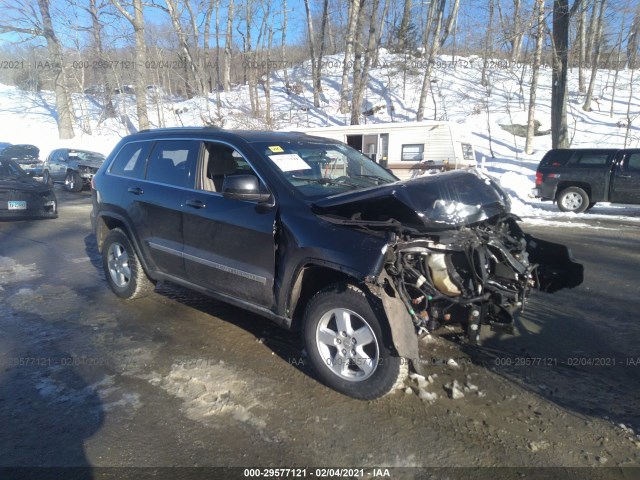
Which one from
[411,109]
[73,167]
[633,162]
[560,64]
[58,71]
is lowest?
[73,167]

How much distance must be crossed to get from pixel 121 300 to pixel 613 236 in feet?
28.9

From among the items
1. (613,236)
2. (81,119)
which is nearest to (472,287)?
(613,236)

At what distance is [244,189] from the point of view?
349cm

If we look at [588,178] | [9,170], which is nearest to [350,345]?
[9,170]

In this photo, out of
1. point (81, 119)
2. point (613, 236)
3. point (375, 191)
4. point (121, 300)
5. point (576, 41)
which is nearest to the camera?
point (375, 191)

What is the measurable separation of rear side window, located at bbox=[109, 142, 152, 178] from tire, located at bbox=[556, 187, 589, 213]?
1173 cm

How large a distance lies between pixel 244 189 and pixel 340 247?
89 centimetres

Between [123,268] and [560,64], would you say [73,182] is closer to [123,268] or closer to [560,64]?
[123,268]

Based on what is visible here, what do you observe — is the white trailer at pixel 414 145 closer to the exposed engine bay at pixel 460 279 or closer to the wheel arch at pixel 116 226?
the wheel arch at pixel 116 226

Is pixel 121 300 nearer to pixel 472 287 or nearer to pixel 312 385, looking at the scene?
pixel 312 385

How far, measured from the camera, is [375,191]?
3350 millimetres

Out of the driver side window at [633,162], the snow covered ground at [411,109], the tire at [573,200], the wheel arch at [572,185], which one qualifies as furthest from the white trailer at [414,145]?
the snow covered ground at [411,109]

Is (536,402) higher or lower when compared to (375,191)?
lower

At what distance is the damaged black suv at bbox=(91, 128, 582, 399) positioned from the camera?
3125mm
